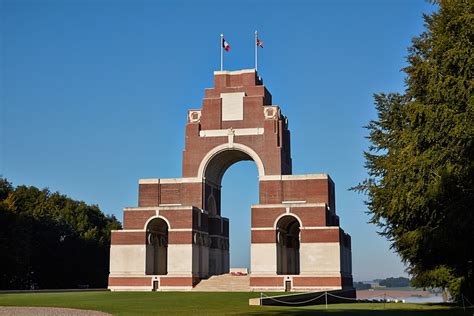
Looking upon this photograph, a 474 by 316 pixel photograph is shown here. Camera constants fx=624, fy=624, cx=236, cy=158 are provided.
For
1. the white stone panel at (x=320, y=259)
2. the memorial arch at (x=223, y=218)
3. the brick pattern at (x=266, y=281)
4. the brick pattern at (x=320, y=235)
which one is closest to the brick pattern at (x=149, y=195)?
the memorial arch at (x=223, y=218)

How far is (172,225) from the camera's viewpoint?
1977 inches

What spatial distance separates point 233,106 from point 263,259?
1430cm

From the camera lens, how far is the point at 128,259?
50531mm

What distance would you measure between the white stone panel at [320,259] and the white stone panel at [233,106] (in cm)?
1333

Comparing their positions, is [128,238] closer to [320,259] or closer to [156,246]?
[156,246]

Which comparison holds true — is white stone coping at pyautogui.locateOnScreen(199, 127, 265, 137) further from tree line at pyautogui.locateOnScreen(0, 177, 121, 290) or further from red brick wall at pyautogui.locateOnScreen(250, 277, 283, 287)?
tree line at pyautogui.locateOnScreen(0, 177, 121, 290)

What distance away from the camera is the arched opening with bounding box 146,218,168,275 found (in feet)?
168

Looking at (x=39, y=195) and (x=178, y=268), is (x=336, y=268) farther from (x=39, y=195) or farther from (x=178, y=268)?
(x=39, y=195)

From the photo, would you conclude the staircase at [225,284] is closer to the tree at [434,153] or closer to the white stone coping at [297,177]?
the white stone coping at [297,177]

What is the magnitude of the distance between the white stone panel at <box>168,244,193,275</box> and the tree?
74.4 ft

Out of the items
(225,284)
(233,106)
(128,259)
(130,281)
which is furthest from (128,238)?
(233,106)

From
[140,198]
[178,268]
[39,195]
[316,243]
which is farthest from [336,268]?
[39,195]

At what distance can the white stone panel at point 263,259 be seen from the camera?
158 ft

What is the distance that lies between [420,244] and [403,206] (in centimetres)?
243
